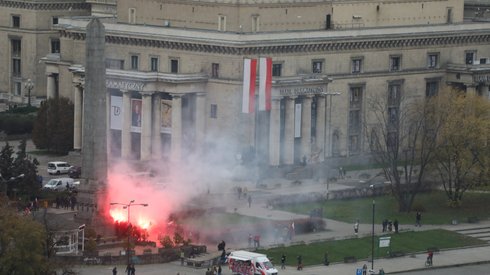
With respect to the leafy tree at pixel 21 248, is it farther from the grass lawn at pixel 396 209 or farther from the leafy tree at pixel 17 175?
the grass lawn at pixel 396 209

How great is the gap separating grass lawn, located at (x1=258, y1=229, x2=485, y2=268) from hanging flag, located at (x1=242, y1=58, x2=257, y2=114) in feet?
84.9

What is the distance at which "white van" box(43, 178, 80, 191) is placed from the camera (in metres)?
183

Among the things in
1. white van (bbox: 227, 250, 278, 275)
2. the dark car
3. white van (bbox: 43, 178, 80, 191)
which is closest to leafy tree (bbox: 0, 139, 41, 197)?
white van (bbox: 43, 178, 80, 191)

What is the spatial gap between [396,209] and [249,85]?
63.3 ft

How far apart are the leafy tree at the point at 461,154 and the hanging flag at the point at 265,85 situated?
1537 centimetres

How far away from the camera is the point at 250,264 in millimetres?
156500

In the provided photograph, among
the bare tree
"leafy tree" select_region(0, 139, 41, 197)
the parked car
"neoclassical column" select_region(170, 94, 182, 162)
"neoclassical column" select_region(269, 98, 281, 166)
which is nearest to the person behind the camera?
"leafy tree" select_region(0, 139, 41, 197)

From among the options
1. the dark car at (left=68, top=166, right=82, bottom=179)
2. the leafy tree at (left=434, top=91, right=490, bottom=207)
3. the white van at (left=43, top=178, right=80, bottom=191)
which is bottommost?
the white van at (left=43, top=178, right=80, bottom=191)

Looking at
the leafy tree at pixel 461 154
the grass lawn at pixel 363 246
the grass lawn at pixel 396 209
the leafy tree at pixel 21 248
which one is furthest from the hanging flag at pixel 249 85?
the leafy tree at pixel 21 248

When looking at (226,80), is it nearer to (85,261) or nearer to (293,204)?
(293,204)

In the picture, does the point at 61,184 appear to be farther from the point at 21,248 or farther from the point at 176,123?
the point at 21,248

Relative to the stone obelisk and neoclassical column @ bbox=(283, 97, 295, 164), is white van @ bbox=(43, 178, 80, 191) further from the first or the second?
neoclassical column @ bbox=(283, 97, 295, 164)

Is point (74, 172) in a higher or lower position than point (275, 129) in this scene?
lower

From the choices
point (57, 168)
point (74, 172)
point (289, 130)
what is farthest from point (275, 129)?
point (57, 168)
